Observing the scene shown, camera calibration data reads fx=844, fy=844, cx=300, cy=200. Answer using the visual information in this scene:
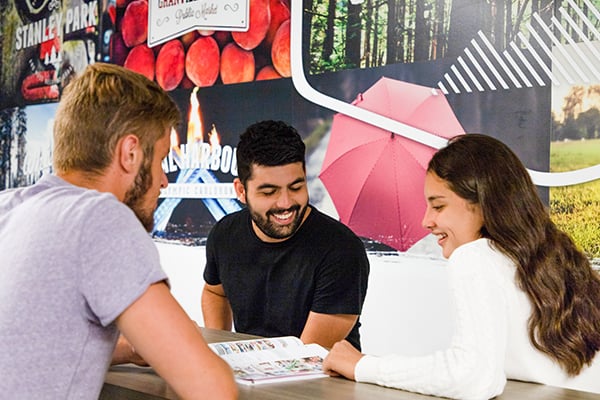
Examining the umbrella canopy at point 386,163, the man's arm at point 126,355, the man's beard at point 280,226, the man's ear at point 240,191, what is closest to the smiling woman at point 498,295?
the man's arm at point 126,355

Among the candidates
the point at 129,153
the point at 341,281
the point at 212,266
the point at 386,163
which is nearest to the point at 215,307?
the point at 212,266

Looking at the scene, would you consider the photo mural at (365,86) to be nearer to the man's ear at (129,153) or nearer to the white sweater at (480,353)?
the white sweater at (480,353)

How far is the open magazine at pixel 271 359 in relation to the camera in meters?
1.95

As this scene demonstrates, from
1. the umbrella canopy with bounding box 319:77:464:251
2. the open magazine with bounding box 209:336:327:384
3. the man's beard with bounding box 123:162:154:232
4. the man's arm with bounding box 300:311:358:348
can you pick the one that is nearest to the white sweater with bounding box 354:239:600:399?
the open magazine with bounding box 209:336:327:384

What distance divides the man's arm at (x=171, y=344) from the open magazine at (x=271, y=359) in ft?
1.40

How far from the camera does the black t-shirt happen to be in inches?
114

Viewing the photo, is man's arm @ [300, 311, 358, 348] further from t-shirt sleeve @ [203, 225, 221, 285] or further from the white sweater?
the white sweater

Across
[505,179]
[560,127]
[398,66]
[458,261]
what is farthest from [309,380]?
[398,66]

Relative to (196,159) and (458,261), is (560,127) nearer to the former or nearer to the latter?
(458,261)

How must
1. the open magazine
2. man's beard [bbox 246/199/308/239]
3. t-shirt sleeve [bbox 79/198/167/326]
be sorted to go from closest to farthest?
t-shirt sleeve [bbox 79/198/167/326] < the open magazine < man's beard [bbox 246/199/308/239]

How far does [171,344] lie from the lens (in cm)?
142

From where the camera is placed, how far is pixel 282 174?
9.90 ft

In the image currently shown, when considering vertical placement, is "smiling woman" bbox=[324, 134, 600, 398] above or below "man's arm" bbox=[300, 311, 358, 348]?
above

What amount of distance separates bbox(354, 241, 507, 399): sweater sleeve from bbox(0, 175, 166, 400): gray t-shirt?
0.68 meters
